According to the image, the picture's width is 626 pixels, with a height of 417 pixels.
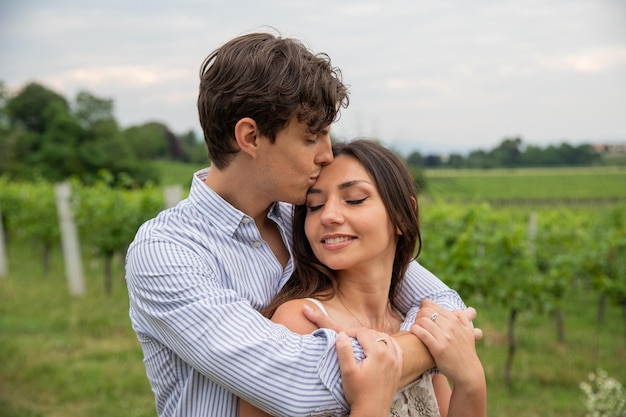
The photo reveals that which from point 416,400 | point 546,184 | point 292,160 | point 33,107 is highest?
point 292,160

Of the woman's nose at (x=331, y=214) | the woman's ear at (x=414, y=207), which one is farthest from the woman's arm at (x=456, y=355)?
the woman's nose at (x=331, y=214)

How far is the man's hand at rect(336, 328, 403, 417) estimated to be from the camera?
1700 millimetres

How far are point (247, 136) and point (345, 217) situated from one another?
0.37m

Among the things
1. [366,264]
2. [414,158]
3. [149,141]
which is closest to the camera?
[366,264]

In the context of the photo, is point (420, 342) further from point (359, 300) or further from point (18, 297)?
point (18, 297)

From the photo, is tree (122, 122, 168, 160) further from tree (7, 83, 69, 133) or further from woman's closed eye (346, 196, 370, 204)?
woman's closed eye (346, 196, 370, 204)

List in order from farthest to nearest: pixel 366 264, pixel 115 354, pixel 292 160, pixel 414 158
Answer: pixel 115 354 < pixel 414 158 < pixel 366 264 < pixel 292 160

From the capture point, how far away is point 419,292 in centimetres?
236

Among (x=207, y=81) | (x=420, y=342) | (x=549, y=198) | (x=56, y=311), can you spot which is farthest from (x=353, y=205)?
(x=549, y=198)

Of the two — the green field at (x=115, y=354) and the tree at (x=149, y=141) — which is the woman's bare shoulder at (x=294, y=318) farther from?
the tree at (x=149, y=141)

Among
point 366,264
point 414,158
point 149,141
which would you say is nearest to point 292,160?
point 366,264

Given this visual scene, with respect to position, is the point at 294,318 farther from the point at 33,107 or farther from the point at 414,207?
the point at 33,107

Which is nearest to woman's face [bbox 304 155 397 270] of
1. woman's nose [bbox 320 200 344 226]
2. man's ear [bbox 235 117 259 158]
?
woman's nose [bbox 320 200 344 226]

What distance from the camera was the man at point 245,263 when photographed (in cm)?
170
